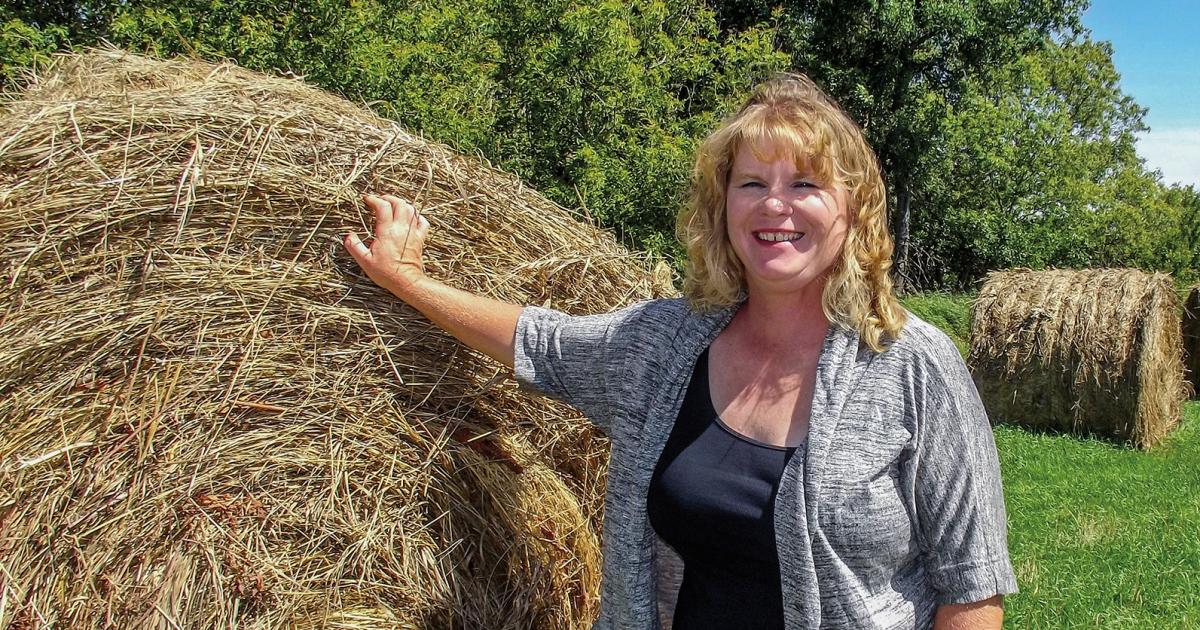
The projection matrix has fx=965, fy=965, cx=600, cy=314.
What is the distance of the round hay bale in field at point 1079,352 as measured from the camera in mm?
9164

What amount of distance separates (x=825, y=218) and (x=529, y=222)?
1055mm

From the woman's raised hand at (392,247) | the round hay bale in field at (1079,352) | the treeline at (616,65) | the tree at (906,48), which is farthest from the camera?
Answer: the tree at (906,48)

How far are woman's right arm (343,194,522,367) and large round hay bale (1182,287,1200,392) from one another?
12656 mm

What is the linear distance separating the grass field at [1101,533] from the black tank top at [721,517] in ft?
9.95

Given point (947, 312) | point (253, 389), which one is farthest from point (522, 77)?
point (947, 312)

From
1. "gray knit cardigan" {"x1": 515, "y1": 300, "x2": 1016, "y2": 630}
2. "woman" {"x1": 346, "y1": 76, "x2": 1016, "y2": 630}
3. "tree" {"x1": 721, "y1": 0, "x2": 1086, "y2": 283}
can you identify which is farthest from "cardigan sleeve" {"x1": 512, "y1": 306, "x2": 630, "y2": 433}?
"tree" {"x1": 721, "y1": 0, "x2": 1086, "y2": 283}

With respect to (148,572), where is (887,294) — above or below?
above

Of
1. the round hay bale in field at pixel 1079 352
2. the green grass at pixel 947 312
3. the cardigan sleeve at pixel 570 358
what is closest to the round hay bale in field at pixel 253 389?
the cardigan sleeve at pixel 570 358

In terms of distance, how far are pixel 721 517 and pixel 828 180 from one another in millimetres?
753

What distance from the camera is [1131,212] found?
37.5 metres

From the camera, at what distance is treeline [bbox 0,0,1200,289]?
229 inches

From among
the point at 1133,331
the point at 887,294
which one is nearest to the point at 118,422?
the point at 887,294

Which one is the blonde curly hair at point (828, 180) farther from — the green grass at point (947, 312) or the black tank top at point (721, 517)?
the green grass at point (947, 312)

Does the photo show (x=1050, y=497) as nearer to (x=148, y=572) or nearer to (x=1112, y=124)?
(x=148, y=572)
